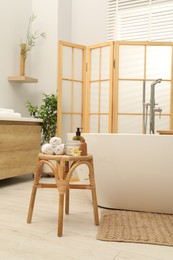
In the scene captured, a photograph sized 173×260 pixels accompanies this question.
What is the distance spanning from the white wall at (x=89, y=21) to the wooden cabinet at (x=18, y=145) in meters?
1.35

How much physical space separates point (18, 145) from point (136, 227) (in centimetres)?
179

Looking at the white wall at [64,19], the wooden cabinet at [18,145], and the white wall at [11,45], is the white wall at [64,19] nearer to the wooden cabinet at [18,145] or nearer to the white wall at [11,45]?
the white wall at [11,45]

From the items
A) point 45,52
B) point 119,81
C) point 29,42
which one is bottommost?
point 119,81

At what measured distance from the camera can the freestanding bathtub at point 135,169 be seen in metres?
2.26

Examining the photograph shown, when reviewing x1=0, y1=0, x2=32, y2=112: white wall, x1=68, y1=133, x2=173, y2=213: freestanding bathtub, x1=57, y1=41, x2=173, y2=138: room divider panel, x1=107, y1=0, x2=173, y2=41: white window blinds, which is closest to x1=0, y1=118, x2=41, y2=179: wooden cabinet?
x1=57, y1=41, x2=173, y2=138: room divider panel

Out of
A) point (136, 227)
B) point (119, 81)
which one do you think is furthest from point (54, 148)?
point (119, 81)

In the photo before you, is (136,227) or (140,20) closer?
(136,227)

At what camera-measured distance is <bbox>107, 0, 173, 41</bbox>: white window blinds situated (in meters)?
4.06

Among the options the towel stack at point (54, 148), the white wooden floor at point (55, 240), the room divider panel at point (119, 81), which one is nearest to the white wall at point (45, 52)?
the room divider panel at point (119, 81)

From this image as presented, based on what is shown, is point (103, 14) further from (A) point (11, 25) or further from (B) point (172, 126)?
(B) point (172, 126)

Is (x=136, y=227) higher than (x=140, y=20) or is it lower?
lower

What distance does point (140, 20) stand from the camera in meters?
4.20

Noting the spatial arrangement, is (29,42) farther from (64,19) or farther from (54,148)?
(54,148)

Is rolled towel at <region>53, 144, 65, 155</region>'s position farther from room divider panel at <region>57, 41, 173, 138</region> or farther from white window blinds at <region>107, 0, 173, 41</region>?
white window blinds at <region>107, 0, 173, 41</region>
